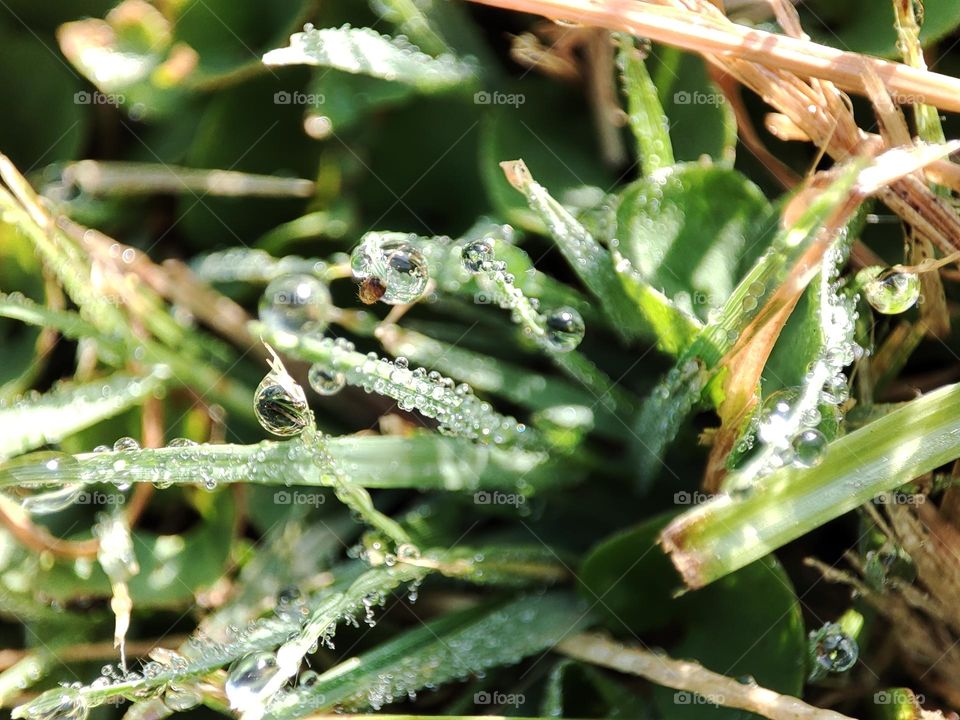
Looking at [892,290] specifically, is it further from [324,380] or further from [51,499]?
[51,499]

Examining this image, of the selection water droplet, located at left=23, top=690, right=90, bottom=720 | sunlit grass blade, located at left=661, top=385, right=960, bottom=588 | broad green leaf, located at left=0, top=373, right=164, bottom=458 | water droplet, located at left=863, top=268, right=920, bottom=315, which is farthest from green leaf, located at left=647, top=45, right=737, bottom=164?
water droplet, located at left=23, top=690, right=90, bottom=720

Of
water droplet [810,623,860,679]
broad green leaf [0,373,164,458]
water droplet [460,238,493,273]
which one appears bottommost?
water droplet [810,623,860,679]

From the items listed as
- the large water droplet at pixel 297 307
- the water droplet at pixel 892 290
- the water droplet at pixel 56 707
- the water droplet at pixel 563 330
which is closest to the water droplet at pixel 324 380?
the large water droplet at pixel 297 307

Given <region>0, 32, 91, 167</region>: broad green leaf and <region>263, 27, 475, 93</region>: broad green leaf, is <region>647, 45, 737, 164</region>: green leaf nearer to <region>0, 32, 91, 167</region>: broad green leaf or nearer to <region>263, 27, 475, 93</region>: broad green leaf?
<region>263, 27, 475, 93</region>: broad green leaf

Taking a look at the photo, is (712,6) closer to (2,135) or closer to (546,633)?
(546,633)

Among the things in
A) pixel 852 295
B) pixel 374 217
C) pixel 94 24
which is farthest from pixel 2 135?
pixel 852 295
